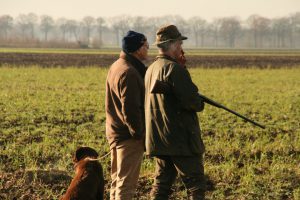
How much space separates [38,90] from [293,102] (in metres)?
9.18

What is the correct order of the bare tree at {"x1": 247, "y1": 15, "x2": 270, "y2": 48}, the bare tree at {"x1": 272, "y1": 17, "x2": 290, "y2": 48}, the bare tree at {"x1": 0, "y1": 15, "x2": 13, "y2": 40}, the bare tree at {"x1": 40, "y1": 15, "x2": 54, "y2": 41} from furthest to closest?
the bare tree at {"x1": 40, "y1": 15, "x2": 54, "y2": 41}, the bare tree at {"x1": 247, "y1": 15, "x2": 270, "y2": 48}, the bare tree at {"x1": 272, "y1": 17, "x2": 290, "y2": 48}, the bare tree at {"x1": 0, "y1": 15, "x2": 13, "y2": 40}

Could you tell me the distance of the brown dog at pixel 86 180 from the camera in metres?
4.65

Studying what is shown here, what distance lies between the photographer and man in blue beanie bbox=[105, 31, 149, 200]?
16.0 ft

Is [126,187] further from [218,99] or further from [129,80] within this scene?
[218,99]

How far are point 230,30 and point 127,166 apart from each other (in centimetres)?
17229

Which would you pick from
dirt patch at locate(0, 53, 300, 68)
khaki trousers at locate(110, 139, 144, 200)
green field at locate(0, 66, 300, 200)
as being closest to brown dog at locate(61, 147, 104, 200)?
khaki trousers at locate(110, 139, 144, 200)

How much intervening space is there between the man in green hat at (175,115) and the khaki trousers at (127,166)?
0.32 metres

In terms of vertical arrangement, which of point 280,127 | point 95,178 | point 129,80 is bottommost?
point 280,127

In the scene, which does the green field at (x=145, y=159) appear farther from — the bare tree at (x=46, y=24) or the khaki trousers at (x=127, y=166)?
the bare tree at (x=46, y=24)

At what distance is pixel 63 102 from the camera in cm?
1466

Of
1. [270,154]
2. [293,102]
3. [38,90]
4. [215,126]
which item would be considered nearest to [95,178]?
[270,154]

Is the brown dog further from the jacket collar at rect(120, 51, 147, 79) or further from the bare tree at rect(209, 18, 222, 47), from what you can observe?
the bare tree at rect(209, 18, 222, 47)

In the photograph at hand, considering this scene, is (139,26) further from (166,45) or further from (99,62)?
(166,45)

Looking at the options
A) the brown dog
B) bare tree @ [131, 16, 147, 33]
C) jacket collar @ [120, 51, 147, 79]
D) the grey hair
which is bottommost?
the brown dog
